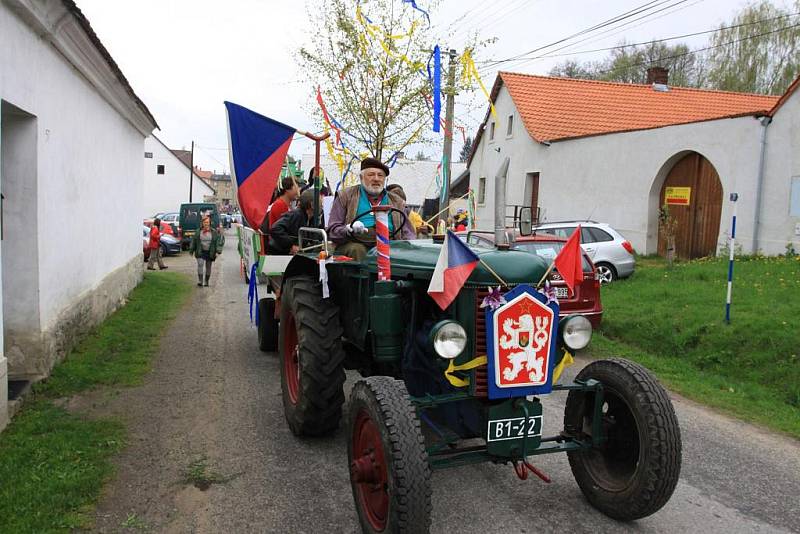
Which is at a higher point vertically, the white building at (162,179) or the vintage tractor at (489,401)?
the white building at (162,179)

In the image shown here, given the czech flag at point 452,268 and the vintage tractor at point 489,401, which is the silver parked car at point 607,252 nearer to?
the vintage tractor at point 489,401

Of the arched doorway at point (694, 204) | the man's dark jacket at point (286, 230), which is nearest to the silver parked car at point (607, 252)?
the arched doorway at point (694, 204)

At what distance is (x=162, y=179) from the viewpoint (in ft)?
171

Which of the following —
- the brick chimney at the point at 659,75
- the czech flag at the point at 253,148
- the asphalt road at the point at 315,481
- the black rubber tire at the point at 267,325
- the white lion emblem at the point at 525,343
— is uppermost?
the brick chimney at the point at 659,75

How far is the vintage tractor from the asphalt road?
0.33m

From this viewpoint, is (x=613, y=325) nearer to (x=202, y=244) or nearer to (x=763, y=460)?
(x=763, y=460)

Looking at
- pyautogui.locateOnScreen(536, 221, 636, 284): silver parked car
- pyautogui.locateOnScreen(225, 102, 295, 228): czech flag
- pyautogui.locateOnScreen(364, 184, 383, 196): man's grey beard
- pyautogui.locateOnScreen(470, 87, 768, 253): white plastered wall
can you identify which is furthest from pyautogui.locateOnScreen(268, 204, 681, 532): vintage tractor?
pyautogui.locateOnScreen(470, 87, 768, 253): white plastered wall

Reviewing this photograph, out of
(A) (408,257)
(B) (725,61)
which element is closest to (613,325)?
(A) (408,257)

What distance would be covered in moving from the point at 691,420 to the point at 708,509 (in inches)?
73.8

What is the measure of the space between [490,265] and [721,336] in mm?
5446

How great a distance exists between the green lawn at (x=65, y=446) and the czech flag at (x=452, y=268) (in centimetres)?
221

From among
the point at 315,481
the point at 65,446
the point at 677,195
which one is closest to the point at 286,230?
the point at 65,446

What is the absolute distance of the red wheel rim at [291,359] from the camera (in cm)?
502

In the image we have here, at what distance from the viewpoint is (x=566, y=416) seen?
369 centimetres
